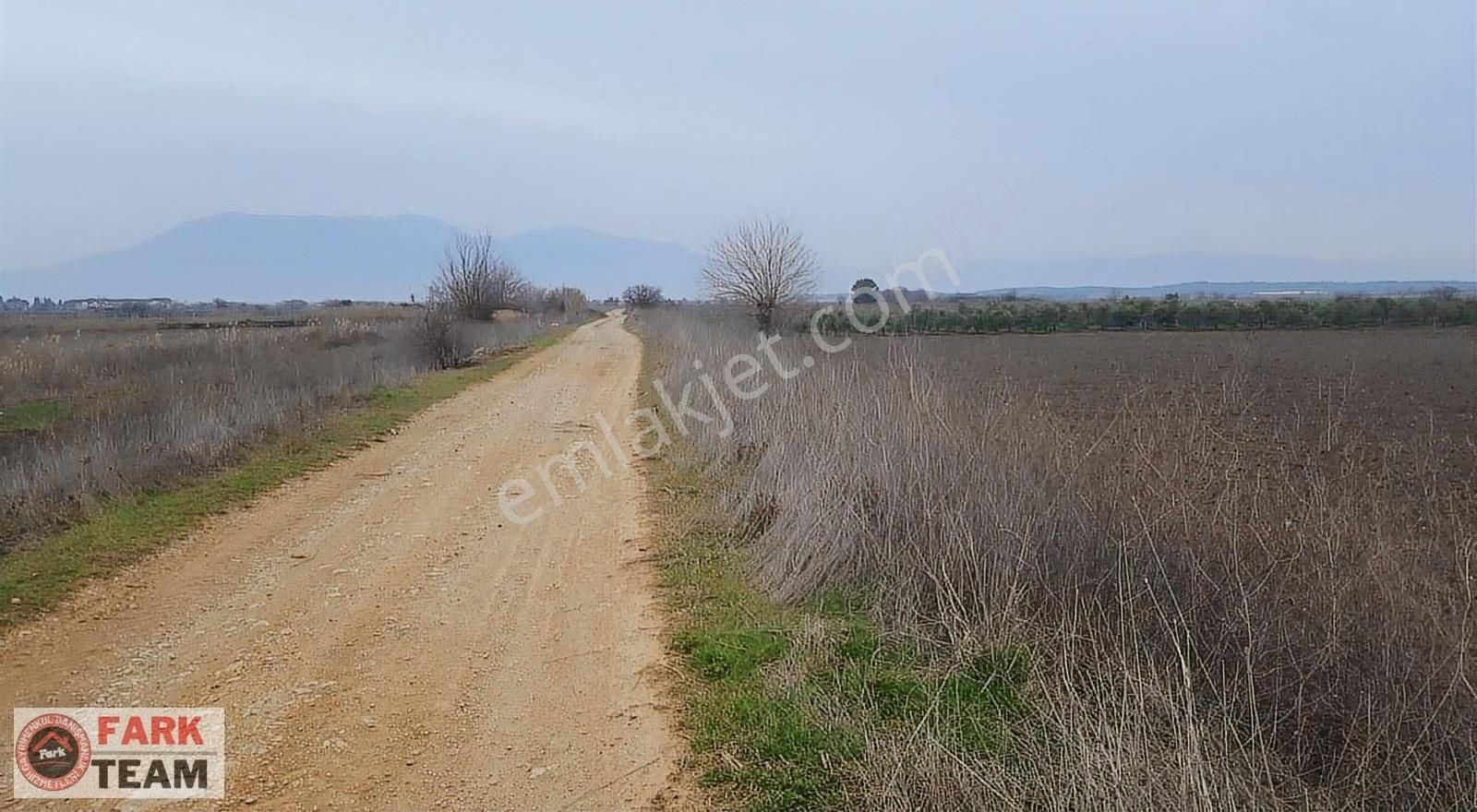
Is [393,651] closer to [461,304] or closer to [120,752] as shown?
[120,752]

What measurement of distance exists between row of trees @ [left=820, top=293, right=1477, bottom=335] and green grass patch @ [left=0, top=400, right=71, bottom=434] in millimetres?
15070

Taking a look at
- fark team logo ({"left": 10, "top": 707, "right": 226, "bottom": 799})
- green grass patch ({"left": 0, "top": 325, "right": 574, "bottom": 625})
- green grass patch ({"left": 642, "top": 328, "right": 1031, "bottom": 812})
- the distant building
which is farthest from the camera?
the distant building

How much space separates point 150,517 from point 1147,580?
794 centimetres

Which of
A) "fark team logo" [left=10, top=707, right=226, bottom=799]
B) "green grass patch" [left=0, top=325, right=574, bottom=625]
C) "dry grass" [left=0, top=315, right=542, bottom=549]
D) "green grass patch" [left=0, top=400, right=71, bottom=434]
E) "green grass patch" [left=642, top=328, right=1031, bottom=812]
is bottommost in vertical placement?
"green grass patch" [left=642, top=328, right=1031, bottom=812]

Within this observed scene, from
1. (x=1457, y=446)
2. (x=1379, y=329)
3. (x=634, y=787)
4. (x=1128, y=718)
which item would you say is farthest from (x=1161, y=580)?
(x=1379, y=329)

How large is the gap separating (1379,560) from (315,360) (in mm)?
22175

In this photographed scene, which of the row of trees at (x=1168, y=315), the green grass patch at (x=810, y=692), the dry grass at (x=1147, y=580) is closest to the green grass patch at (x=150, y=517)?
the green grass patch at (x=810, y=692)

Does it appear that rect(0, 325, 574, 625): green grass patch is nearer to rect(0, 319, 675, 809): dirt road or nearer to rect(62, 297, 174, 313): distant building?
rect(0, 319, 675, 809): dirt road

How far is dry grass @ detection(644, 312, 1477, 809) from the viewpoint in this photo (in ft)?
12.1

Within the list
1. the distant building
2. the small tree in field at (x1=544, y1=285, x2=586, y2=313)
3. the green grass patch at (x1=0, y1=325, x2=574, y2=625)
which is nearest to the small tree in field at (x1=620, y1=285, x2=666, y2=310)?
the small tree in field at (x1=544, y1=285, x2=586, y2=313)

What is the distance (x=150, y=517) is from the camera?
806 centimetres

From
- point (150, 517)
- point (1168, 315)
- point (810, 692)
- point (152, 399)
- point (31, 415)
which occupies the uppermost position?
point (1168, 315)

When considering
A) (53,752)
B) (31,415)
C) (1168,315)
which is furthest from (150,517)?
(1168,315)

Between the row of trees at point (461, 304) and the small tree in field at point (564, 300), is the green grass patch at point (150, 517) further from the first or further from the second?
the small tree in field at point (564, 300)
